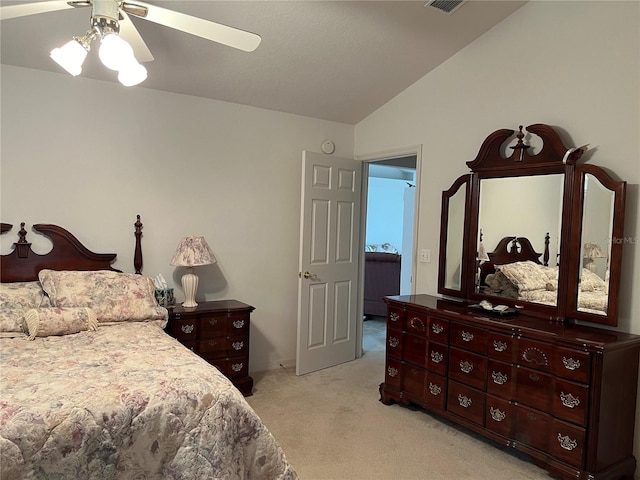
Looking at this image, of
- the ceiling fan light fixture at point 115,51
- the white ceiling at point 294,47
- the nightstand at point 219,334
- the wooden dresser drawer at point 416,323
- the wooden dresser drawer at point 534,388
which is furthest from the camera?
the nightstand at point 219,334

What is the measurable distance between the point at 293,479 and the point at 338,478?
0.58 m

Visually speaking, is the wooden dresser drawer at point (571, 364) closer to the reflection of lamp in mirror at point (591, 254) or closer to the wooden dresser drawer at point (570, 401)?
the wooden dresser drawer at point (570, 401)

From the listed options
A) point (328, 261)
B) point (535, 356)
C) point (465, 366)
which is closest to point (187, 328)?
point (328, 261)

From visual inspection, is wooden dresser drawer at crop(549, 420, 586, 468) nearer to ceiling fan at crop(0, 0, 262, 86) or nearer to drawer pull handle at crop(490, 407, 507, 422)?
drawer pull handle at crop(490, 407, 507, 422)

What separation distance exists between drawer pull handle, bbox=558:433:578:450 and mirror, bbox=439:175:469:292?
1240 mm

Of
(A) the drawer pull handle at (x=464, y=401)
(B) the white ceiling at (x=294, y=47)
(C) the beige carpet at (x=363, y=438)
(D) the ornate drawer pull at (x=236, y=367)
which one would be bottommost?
(C) the beige carpet at (x=363, y=438)

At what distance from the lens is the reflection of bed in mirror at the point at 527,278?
2.59m

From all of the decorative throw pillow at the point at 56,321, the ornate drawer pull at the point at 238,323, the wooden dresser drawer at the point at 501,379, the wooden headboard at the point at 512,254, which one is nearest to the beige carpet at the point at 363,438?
the wooden dresser drawer at the point at 501,379

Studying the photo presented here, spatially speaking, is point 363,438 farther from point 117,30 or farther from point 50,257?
point 117,30

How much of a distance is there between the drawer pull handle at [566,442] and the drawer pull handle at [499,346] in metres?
0.52

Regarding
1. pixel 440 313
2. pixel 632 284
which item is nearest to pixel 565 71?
pixel 632 284

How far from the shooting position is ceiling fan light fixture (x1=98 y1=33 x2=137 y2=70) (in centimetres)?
162

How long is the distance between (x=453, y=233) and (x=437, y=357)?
980 mm

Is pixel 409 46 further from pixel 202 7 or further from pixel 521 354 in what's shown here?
pixel 521 354
